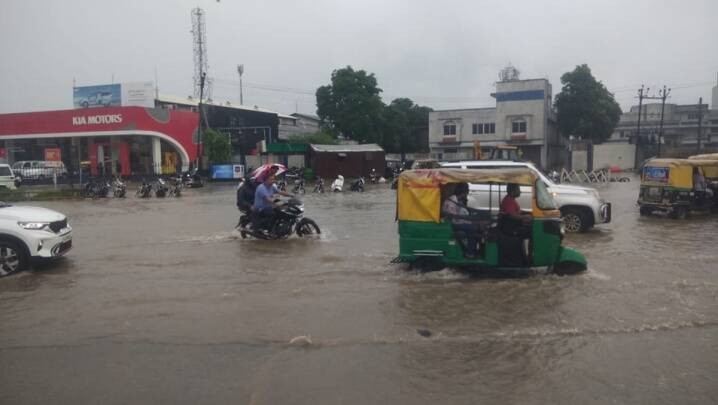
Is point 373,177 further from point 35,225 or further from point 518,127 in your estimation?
point 35,225

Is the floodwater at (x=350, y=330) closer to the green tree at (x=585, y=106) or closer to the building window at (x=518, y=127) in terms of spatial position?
the building window at (x=518, y=127)

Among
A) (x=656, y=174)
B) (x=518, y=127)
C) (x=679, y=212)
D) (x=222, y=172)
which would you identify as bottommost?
(x=679, y=212)

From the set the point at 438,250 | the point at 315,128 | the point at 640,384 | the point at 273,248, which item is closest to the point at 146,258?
the point at 273,248

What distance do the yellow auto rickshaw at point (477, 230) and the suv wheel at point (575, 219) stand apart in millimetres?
4490

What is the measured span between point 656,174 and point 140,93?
4270 centimetres

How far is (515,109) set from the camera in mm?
51875

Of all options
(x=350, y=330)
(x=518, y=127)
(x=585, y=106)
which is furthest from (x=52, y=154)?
(x=585, y=106)

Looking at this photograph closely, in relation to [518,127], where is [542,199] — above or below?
below

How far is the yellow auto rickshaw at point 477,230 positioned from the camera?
26.1 feet

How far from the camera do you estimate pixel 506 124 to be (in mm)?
52250

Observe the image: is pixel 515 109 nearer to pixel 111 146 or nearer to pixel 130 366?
pixel 111 146

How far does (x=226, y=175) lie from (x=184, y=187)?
→ 5.56 m

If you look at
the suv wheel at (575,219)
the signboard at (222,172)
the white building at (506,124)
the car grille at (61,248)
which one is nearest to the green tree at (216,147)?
the signboard at (222,172)

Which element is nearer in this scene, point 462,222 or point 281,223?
point 462,222
